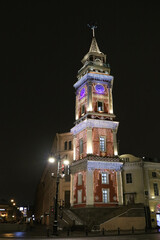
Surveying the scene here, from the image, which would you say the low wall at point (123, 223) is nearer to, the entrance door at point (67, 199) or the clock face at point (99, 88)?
the entrance door at point (67, 199)

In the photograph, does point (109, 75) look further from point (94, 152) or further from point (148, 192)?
point (148, 192)

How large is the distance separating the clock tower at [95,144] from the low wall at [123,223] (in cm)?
532

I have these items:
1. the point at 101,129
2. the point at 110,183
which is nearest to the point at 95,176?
the point at 110,183

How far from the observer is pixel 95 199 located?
1464 inches

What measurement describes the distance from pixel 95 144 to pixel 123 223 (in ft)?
42.9

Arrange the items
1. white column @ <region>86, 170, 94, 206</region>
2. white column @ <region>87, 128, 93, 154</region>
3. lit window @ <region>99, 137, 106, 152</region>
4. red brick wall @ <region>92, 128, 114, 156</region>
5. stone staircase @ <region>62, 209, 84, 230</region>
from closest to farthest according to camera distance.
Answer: stone staircase @ <region>62, 209, 84, 230</region> < white column @ <region>86, 170, 94, 206</region> < white column @ <region>87, 128, 93, 154</region> < red brick wall @ <region>92, 128, 114, 156</region> < lit window @ <region>99, 137, 106, 152</region>

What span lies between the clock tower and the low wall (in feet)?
17.5

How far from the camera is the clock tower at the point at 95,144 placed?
3819 centimetres

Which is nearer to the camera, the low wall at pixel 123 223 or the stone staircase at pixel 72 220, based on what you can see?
the low wall at pixel 123 223

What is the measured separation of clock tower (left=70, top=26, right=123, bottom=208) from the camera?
1503 inches

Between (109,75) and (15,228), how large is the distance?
29.9 metres

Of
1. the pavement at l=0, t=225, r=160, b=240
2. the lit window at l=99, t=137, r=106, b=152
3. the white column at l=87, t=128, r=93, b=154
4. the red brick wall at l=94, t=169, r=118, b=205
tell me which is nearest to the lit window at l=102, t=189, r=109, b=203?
the red brick wall at l=94, t=169, r=118, b=205

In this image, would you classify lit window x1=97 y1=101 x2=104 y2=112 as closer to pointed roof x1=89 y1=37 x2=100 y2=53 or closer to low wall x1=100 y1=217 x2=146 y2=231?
pointed roof x1=89 y1=37 x2=100 y2=53

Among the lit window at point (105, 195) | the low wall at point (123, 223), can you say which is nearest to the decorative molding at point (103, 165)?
the lit window at point (105, 195)
